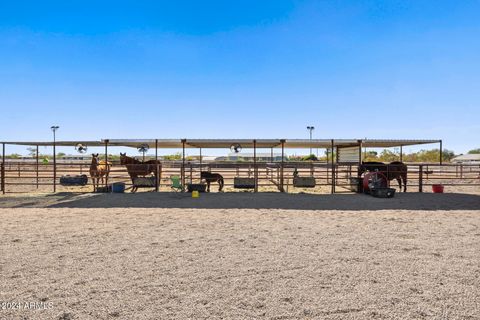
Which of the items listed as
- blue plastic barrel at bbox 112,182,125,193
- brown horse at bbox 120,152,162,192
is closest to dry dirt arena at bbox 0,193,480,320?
blue plastic barrel at bbox 112,182,125,193

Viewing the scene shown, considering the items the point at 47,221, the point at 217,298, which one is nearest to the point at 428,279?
the point at 217,298

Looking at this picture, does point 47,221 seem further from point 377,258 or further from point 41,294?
point 377,258

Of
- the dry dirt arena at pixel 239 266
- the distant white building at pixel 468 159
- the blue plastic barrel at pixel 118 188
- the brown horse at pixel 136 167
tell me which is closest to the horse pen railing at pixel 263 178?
the brown horse at pixel 136 167

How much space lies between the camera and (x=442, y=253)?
15.4 feet

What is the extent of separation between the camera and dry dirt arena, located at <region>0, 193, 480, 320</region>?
118 inches

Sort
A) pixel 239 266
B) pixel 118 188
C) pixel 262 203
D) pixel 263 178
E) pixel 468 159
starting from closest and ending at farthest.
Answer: pixel 239 266
pixel 262 203
pixel 118 188
pixel 263 178
pixel 468 159

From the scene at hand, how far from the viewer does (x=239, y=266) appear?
13.6ft

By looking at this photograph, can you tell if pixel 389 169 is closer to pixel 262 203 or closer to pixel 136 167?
pixel 262 203

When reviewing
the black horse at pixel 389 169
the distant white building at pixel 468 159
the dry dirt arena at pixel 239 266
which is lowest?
the dry dirt arena at pixel 239 266

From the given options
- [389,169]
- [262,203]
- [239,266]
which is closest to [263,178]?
[262,203]

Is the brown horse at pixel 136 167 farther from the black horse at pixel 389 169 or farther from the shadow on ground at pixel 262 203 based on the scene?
the black horse at pixel 389 169

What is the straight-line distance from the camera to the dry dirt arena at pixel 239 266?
9.82ft

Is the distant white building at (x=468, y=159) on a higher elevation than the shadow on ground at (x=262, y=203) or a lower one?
higher

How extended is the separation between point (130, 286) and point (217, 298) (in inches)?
40.6
